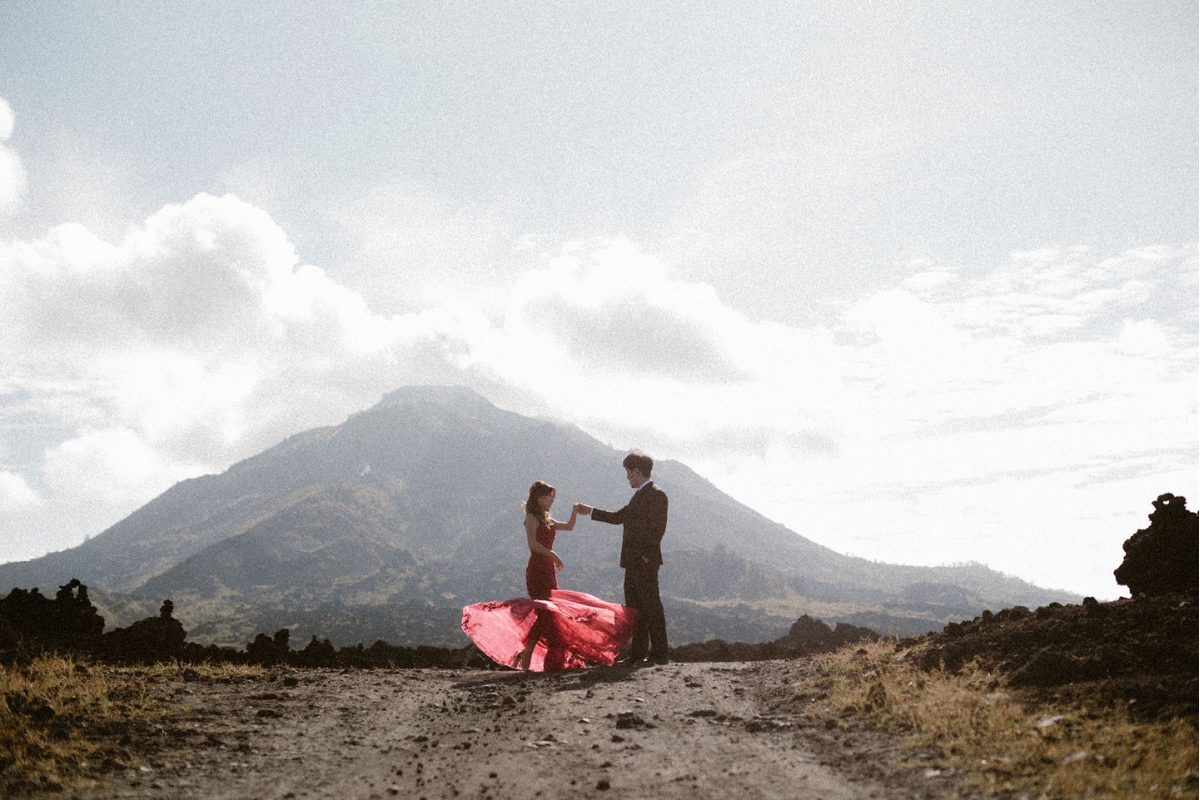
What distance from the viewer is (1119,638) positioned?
30.5ft

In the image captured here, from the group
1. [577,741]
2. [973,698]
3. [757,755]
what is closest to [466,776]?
[577,741]

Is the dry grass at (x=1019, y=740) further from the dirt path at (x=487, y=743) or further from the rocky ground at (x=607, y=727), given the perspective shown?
the dirt path at (x=487, y=743)

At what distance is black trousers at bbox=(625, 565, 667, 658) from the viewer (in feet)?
45.4

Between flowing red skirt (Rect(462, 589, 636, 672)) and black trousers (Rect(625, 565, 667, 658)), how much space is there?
195mm

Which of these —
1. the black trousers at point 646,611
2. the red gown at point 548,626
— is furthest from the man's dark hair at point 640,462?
the red gown at point 548,626

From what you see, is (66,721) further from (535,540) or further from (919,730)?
(919,730)

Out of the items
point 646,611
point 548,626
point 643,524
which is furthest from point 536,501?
point 646,611

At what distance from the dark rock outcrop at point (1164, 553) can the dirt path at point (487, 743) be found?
25.2ft

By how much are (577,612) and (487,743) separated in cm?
520

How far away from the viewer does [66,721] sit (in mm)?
8422

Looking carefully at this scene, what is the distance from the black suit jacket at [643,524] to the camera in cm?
1371

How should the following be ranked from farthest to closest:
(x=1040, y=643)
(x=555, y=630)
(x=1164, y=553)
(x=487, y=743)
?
1. (x=1164, y=553)
2. (x=555, y=630)
3. (x=1040, y=643)
4. (x=487, y=743)

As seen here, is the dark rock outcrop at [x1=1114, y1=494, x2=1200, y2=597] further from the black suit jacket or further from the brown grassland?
the black suit jacket

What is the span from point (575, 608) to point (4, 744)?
27.5 feet
